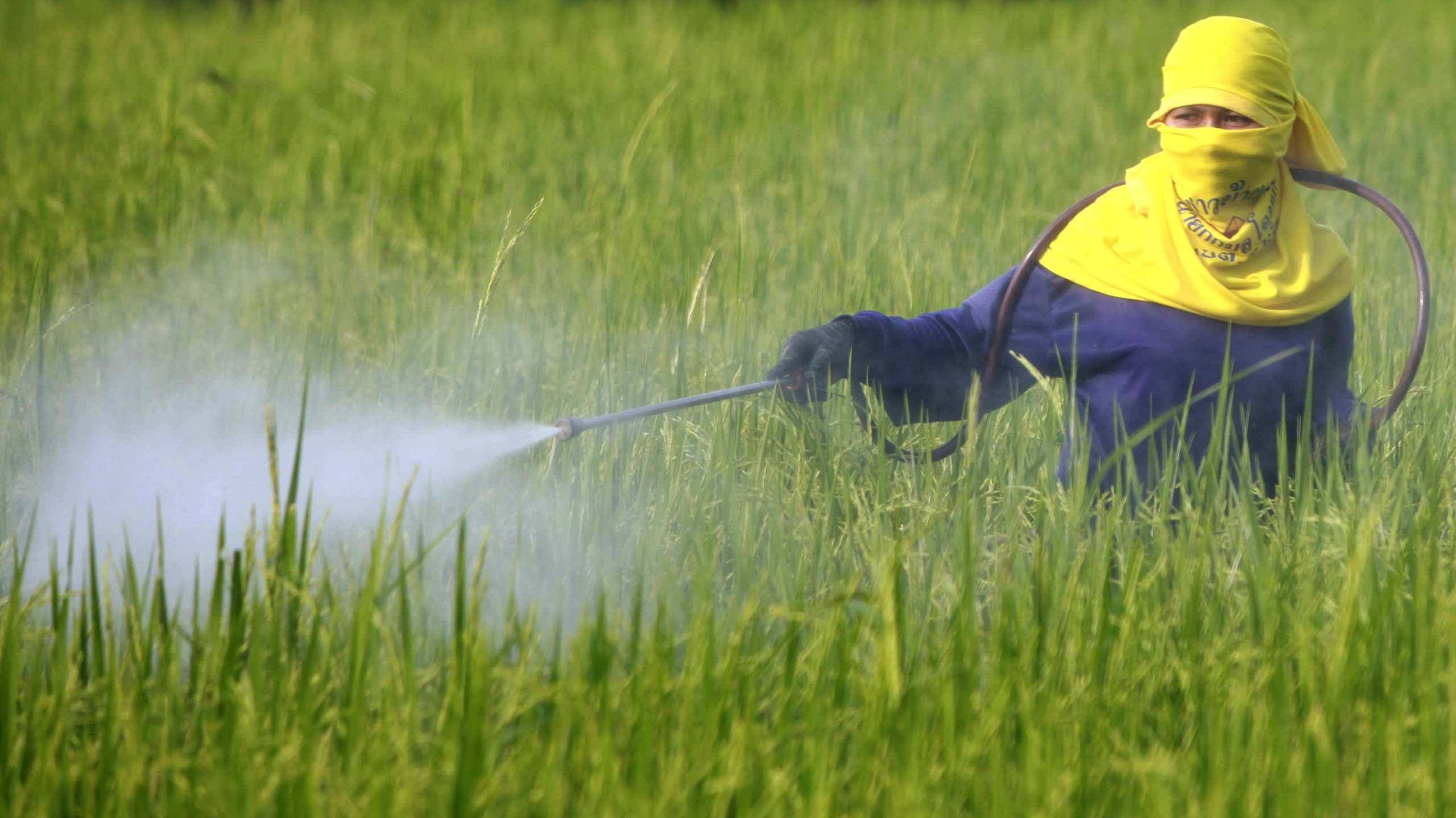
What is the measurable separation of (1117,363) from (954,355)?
28 centimetres

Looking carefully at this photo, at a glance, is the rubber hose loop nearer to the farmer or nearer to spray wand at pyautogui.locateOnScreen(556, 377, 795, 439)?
the farmer

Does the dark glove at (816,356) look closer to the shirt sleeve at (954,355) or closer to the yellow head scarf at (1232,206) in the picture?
the shirt sleeve at (954,355)

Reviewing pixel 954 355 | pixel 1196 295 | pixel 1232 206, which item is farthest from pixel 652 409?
pixel 1232 206

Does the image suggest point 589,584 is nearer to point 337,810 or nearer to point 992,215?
point 337,810

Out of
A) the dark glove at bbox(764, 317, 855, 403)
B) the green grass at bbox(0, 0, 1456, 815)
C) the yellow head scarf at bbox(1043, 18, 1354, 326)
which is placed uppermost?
the yellow head scarf at bbox(1043, 18, 1354, 326)

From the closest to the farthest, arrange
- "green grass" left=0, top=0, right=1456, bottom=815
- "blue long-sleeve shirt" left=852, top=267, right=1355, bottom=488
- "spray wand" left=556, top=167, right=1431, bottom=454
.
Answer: "green grass" left=0, top=0, right=1456, bottom=815, "spray wand" left=556, top=167, right=1431, bottom=454, "blue long-sleeve shirt" left=852, top=267, right=1355, bottom=488

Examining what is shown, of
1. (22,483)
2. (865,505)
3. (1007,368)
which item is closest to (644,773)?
(865,505)

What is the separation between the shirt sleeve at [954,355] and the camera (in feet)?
7.57

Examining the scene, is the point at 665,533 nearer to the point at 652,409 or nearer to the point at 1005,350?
the point at 652,409

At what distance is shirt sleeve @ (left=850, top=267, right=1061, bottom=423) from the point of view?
231 centimetres

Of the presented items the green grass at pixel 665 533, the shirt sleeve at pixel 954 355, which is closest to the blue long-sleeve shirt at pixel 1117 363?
the shirt sleeve at pixel 954 355

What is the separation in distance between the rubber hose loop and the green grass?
0.27ft

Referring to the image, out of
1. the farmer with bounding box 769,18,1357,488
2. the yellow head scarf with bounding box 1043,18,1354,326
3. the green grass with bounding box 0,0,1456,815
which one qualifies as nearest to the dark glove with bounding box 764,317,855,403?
the farmer with bounding box 769,18,1357,488

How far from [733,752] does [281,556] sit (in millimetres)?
→ 638
